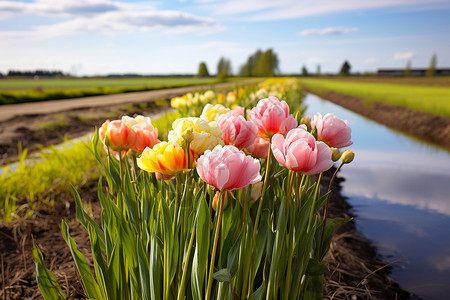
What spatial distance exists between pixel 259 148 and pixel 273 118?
0.17 m

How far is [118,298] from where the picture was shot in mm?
1472

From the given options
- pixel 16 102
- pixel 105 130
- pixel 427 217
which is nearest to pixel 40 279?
pixel 105 130

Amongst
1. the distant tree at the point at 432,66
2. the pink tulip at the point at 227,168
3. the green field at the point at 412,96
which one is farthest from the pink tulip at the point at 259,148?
the distant tree at the point at 432,66

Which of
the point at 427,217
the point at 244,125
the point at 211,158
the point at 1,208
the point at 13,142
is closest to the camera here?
the point at 211,158

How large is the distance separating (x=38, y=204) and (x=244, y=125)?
110 inches

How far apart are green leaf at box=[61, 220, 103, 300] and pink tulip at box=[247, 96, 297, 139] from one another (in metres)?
0.81

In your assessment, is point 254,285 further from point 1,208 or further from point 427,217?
point 427,217

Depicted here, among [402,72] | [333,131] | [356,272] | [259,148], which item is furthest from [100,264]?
[402,72]

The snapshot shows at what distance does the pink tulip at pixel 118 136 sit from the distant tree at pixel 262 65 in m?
→ 85.3

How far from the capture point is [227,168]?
1012 millimetres

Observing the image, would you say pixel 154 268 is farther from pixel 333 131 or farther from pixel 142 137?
pixel 333 131

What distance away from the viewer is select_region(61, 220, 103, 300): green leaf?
1.39 meters

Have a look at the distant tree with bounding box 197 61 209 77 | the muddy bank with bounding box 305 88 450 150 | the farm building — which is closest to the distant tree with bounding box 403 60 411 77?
the farm building

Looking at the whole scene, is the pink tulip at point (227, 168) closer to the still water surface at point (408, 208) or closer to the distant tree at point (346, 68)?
the still water surface at point (408, 208)
